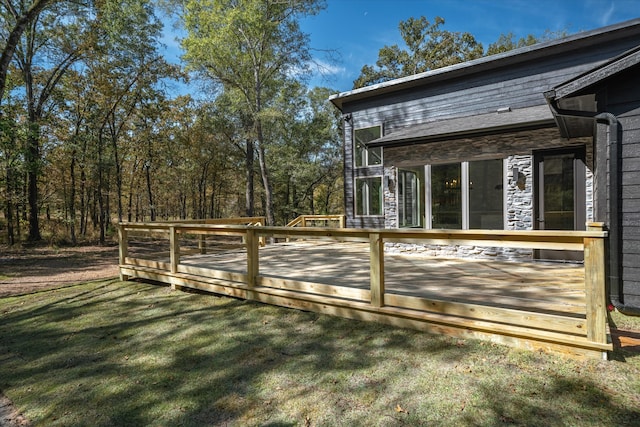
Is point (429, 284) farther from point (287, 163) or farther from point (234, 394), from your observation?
point (287, 163)

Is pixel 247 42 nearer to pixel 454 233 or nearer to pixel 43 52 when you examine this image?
pixel 43 52

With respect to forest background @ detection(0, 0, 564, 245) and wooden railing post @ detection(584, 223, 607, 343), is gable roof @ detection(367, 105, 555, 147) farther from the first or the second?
forest background @ detection(0, 0, 564, 245)

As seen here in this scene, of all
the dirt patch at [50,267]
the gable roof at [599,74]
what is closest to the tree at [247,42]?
the dirt patch at [50,267]

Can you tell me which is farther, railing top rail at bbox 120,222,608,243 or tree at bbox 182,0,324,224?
tree at bbox 182,0,324,224

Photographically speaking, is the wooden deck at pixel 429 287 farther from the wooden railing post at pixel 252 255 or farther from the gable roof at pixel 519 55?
the gable roof at pixel 519 55

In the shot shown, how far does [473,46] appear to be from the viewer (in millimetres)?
19141

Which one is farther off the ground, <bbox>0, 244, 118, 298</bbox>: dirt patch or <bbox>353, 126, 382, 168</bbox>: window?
<bbox>353, 126, 382, 168</bbox>: window

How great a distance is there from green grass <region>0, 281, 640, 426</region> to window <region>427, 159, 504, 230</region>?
4.45 metres

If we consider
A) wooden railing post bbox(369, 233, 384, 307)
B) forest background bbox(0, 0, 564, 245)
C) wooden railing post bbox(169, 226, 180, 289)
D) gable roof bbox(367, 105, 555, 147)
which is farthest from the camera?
forest background bbox(0, 0, 564, 245)

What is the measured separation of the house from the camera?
3576 mm

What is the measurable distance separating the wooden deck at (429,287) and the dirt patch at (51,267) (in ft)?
5.54

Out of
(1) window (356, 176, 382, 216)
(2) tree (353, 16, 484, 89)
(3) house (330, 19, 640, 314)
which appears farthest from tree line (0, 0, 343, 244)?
(2) tree (353, 16, 484, 89)

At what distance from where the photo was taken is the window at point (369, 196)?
10223mm

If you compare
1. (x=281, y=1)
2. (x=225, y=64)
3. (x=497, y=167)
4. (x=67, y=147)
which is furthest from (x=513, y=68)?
(x=67, y=147)
